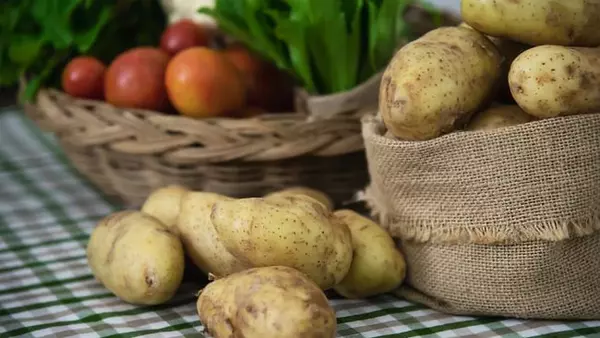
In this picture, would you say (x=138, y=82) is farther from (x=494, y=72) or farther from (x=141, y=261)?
(x=494, y=72)

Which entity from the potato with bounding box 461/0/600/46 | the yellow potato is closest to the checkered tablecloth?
the yellow potato

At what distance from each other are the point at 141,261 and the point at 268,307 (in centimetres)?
19

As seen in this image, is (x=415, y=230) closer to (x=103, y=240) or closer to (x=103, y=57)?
(x=103, y=240)

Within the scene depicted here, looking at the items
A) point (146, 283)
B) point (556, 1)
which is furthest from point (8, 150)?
point (556, 1)

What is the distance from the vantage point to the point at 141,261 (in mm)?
895

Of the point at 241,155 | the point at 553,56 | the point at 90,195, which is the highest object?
the point at 553,56

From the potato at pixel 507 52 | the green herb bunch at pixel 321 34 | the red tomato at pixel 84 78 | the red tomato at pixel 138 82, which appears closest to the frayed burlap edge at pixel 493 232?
the potato at pixel 507 52

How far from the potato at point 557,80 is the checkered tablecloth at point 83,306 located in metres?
0.20

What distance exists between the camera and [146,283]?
0.89 m

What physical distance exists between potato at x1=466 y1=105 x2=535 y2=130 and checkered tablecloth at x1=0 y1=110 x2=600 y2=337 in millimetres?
183

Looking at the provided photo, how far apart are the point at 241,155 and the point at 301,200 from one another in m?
0.21

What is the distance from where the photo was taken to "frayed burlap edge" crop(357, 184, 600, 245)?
832 mm

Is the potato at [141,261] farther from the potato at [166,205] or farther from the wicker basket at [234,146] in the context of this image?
the wicker basket at [234,146]

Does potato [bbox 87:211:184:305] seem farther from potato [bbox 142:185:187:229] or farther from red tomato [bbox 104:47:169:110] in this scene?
red tomato [bbox 104:47:169:110]
